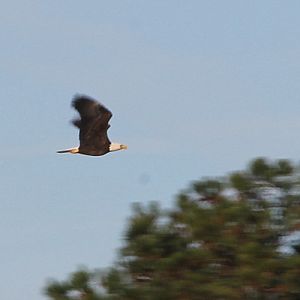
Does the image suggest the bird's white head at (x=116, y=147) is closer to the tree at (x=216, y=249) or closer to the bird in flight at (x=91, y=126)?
the bird in flight at (x=91, y=126)

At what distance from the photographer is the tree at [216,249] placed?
45.1 feet

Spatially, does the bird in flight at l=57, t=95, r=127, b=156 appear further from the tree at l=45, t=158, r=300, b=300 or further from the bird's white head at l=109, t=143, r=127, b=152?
the tree at l=45, t=158, r=300, b=300

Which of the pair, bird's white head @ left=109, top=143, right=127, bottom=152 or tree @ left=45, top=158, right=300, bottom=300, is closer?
tree @ left=45, top=158, right=300, bottom=300

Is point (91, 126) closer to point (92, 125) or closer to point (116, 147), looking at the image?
point (92, 125)

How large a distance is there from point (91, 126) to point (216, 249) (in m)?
5.28

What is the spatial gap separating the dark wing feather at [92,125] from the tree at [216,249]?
12.5ft

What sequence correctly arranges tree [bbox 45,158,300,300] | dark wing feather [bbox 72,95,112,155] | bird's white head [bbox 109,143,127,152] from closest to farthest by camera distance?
tree [bbox 45,158,300,300] → dark wing feather [bbox 72,95,112,155] → bird's white head [bbox 109,143,127,152]

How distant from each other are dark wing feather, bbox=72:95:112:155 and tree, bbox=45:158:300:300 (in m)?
3.80

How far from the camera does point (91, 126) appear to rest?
19125 millimetres

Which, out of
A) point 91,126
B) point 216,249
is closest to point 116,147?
point 91,126

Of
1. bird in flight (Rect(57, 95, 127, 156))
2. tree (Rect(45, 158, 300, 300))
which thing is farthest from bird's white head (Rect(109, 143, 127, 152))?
tree (Rect(45, 158, 300, 300))

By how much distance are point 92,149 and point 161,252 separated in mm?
5188

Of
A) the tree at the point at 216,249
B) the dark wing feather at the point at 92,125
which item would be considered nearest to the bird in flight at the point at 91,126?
the dark wing feather at the point at 92,125

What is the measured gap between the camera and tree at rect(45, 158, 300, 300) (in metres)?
13.7
